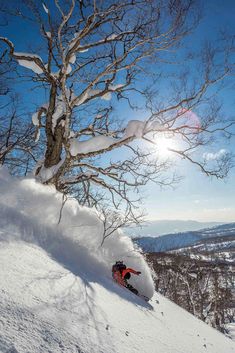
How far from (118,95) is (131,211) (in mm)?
3763

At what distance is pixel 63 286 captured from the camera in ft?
10.6

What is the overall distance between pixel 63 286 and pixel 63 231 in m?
1.94

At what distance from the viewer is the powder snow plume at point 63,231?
4.35 m

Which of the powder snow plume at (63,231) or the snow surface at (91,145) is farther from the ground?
the snow surface at (91,145)

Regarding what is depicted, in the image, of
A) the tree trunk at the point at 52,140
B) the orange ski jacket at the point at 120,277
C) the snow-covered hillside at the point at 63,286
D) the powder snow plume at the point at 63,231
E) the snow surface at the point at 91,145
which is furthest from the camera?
the tree trunk at the point at 52,140

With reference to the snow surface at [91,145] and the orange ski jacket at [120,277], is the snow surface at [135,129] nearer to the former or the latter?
the snow surface at [91,145]

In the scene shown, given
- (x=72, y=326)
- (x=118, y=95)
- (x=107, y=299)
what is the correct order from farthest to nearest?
(x=118, y=95)
(x=107, y=299)
(x=72, y=326)

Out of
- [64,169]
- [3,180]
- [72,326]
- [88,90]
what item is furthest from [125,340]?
[88,90]

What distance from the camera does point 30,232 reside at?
14.2 feet

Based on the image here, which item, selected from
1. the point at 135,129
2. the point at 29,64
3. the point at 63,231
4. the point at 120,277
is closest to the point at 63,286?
the point at 63,231

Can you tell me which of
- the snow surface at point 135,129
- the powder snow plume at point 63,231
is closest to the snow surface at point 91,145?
the snow surface at point 135,129

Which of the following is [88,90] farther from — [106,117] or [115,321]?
[115,321]

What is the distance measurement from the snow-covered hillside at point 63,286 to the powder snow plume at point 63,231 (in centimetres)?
2

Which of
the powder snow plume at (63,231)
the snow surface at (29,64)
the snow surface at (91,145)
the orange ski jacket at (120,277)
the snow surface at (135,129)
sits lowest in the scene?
the orange ski jacket at (120,277)
